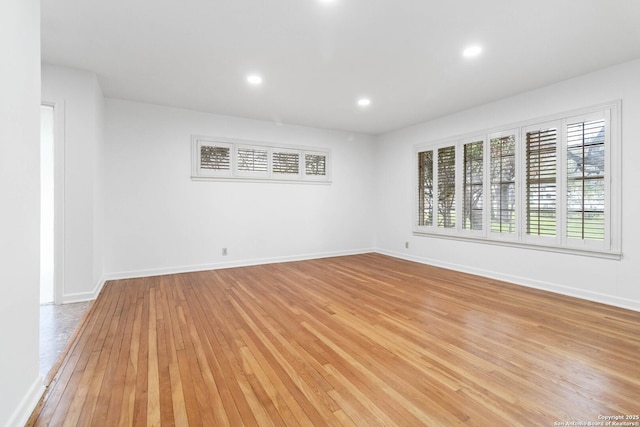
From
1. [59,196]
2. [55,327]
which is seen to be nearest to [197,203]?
[59,196]

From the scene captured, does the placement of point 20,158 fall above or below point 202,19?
below

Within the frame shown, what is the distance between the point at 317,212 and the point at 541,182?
12.2 ft

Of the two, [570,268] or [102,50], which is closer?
[102,50]

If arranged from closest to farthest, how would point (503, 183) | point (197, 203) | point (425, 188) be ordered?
1. point (503, 183)
2. point (197, 203)
3. point (425, 188)

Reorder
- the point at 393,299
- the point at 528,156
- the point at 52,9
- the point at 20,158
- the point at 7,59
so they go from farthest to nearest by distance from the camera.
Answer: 1. the point at 528,156
2. the point at 393,299
3. the point at 52,9
4. the point at 20,158
5. the point at 7,59

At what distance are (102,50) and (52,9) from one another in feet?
2.14

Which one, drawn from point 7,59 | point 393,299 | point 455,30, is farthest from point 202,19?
point 393,299

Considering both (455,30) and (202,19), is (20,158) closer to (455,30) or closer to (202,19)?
(202,19)

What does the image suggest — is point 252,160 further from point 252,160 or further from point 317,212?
point 317,212

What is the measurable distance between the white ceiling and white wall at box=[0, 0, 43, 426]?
3.53 feet

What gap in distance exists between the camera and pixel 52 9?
2.40 metres

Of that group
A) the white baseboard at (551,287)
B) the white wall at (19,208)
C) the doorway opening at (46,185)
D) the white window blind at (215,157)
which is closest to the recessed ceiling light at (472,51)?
the white baseboard at (551,287)

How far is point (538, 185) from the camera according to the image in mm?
3992

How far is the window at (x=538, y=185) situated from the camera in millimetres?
3428
